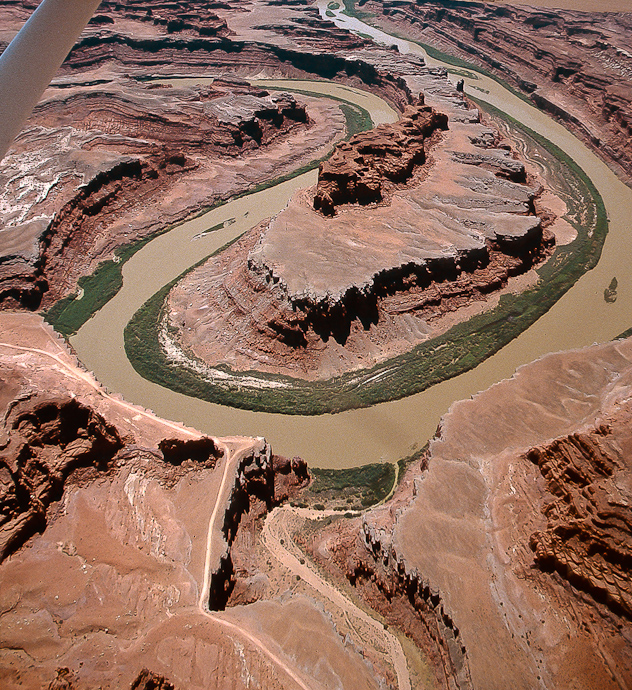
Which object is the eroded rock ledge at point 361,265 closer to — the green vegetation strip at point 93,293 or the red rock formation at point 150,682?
the green vegetation strip at point 93,293

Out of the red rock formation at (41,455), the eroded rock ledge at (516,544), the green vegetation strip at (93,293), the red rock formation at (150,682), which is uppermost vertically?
the eroded rock ledge at (516,544)

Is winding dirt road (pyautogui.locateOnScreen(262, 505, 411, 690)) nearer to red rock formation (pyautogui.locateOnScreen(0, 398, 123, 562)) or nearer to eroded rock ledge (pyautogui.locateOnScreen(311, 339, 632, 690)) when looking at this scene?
eroded rock ledge (pyautogui.locateOnScreen(311, 339, 632, 690))

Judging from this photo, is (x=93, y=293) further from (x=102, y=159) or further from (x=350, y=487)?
(x=350, y=487)

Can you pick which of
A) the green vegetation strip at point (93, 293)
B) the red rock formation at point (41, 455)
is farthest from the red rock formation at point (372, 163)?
the red rock formation at point (41, 455)

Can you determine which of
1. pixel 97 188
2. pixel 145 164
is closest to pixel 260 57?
pixel 145 164

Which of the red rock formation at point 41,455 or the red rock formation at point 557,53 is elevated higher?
the red rock formation at point 557,53

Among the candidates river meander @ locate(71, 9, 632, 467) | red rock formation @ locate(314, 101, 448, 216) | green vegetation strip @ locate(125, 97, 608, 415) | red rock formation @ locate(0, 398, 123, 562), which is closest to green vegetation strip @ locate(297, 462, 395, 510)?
river meander @ locate(71, 9, 632, 467)
